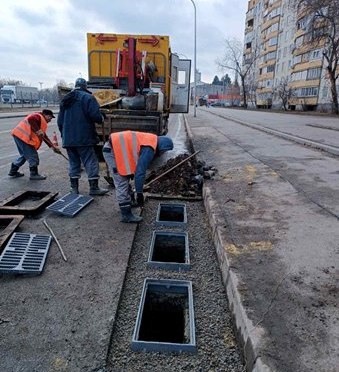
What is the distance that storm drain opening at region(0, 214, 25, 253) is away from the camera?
3472 mm

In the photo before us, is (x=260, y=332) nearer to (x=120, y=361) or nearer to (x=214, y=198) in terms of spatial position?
(x=120, y=361)

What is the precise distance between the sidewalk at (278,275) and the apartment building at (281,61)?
33290 mm

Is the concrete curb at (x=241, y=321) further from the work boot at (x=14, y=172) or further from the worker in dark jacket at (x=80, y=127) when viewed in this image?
the work boot at (x=14, y=172)

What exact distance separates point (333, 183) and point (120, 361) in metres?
4.38

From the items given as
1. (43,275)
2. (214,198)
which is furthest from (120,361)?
(214,198)

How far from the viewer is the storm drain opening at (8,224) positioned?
347cm

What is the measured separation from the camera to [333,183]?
5262 mm

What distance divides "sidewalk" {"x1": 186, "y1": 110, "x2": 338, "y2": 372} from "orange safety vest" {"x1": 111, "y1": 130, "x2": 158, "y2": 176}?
1153 mm

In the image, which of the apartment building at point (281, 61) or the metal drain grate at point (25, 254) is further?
the apartment building at point (281, 61)

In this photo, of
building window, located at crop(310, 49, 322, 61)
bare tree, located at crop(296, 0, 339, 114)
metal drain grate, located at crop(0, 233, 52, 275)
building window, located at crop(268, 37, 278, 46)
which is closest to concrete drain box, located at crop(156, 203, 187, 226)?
metal drain grate, located at crop(0, 233, 52, 275)

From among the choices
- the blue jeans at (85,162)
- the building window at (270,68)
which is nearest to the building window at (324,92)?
the building window at (270,68)

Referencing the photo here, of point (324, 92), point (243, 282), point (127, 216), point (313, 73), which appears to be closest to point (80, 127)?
point (127, 216)

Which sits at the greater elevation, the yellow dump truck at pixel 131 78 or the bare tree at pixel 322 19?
the bare tree at pixel 322 19

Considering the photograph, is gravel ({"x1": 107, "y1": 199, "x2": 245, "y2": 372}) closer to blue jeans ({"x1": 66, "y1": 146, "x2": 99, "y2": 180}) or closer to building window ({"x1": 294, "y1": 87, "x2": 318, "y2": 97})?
blue jeans ({"x1": 66, "y1": 146, "x2": 99, "y2": 180})
